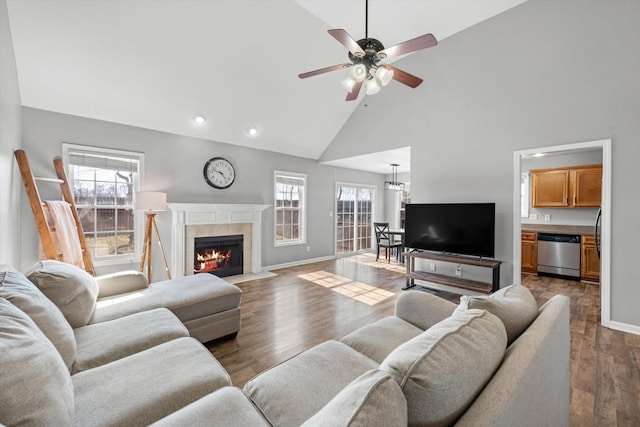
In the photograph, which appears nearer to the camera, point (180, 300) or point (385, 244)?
point (180, 300)

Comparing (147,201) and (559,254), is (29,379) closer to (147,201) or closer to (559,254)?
(147,201)

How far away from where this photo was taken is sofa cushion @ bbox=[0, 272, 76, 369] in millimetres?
1292

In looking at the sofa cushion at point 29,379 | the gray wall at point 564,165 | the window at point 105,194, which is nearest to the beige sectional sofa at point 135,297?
the sofa cushion at point 29,379

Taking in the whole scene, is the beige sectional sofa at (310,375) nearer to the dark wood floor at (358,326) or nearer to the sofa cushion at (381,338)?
the sofa cushion at (381,338)

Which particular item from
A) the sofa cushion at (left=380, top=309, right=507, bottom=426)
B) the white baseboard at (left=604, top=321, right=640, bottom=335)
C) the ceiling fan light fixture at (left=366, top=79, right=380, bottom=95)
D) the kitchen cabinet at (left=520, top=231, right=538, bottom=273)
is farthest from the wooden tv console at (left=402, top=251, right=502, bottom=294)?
the sofa cushion at (left=380, top=309, right=507, bottom=426)

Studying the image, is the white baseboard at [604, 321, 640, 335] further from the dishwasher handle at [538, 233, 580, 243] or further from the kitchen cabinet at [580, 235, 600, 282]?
the dishwasher handle at [538, 233, 580, 243]

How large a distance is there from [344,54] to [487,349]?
4.47 metres

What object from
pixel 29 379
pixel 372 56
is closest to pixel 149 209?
pixel 29 379

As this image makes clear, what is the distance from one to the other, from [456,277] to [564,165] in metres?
3.40

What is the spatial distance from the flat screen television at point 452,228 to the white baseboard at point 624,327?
130cm

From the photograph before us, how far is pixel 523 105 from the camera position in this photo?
11.8 ft

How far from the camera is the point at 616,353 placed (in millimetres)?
2510

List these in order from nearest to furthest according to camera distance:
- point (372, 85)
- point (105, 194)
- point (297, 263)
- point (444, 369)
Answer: point (444, 369) → point (372, 85) → point (105, 194) → point (297, 263)

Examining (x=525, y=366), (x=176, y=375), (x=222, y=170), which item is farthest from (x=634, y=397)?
(x=222, y=170)
